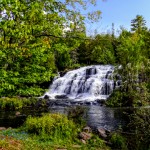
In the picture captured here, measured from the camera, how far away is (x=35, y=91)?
12930 mm

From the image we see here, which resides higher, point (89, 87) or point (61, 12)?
point (61, 12)

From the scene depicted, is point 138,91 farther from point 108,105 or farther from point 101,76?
point 101,76

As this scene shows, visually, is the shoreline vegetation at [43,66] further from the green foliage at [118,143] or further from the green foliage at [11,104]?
the green foliage at [11,104]

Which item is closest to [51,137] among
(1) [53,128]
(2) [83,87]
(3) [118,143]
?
(1) [53,128]

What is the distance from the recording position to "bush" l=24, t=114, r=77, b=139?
1373cm

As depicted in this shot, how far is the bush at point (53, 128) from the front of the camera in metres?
13.7

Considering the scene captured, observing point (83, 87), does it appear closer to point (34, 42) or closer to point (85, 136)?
point (85, 136)

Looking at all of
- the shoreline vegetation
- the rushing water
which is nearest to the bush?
the shoreline vegetation

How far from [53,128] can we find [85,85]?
1056 inches

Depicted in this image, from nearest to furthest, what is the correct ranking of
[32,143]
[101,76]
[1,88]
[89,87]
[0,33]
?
1. [0,33]
2. [1,88]
3. [32,143]
4. [89,87]
5. [101,76]

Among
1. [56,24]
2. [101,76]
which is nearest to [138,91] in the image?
[56,24]

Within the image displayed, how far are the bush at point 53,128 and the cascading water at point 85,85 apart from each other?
69.1 feet

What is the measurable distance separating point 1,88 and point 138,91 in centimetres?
701

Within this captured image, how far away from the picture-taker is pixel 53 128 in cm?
1403
